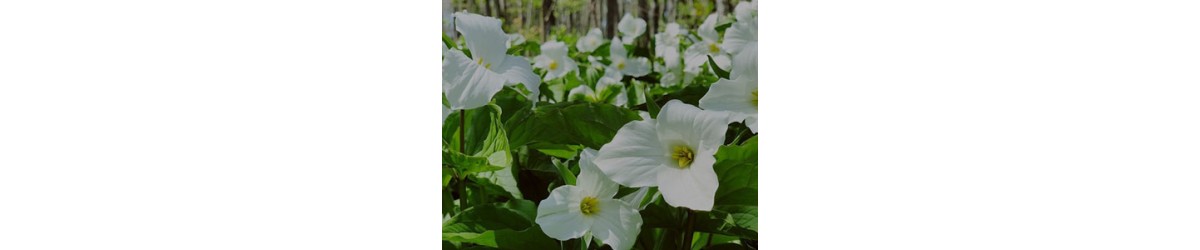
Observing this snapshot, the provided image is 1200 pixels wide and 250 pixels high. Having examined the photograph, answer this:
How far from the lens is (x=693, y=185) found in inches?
32.8

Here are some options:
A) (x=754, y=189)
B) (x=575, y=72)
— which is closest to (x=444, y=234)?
(x=754, y=189)

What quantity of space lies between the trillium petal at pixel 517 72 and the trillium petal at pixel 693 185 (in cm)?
21

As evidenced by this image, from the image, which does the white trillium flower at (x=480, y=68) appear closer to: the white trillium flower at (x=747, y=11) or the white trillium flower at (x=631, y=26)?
the white trillium flower at (x=747, y=11)

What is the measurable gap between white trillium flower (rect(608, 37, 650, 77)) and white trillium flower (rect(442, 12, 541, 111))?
A: 0.63 m

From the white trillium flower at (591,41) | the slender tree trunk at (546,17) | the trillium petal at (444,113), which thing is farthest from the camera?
the white trillium flower at (591,41)

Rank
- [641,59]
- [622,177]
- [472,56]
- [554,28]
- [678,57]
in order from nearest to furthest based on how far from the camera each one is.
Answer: [622,177]
[472,56]
[554,28]
[678,57]
[641,59]

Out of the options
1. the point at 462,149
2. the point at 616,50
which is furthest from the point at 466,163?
the point at 616,50

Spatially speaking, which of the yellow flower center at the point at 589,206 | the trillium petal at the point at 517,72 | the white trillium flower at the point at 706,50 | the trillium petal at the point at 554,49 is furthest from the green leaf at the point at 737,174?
the trillium petal at the point at 554,49

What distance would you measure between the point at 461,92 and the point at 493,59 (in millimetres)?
56

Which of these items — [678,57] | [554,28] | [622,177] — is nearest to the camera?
[622,177]

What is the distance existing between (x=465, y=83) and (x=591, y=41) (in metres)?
0.69

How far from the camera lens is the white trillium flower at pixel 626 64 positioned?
62.5 inches

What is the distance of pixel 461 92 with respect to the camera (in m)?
0.93

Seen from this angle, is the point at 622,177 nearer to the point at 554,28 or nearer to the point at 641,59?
the point at 554,28
